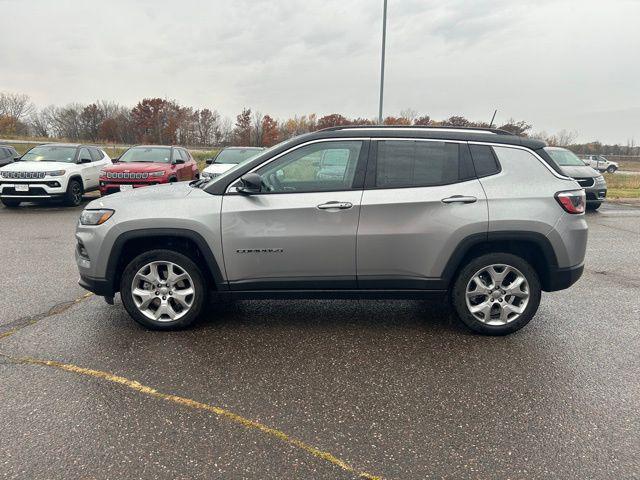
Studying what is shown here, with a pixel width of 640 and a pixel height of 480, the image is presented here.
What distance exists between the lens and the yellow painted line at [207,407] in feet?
7.63

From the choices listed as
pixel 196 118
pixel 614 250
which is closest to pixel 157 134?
pixel 196 118

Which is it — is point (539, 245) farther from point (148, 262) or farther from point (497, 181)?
point (148, 262)

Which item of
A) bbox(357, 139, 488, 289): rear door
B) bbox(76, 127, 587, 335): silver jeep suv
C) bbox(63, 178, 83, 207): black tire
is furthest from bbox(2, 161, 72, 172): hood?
bbox(357, 139, 488, 289): rear door

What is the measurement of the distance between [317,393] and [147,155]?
10.9 m

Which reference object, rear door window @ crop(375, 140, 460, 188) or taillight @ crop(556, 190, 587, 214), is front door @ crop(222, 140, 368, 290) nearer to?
rear door window @ crop(375, 140, 460, 188)

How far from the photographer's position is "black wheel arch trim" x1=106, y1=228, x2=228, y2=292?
3.71 metres

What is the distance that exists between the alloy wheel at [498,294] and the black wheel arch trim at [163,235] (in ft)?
7.25

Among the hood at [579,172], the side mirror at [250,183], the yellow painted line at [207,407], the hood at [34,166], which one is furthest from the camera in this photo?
the hood at [579,172]

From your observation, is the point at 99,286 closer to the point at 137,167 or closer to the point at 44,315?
the point at 44,315

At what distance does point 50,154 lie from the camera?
12102 mm

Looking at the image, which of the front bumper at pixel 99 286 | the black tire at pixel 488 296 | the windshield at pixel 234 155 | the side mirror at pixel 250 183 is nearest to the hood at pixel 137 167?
the windshield at pixel 234 155

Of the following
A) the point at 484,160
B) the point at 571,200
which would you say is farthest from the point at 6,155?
the point at 571,200

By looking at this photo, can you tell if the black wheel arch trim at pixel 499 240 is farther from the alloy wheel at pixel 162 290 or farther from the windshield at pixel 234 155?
the windshield at pixel 234 155

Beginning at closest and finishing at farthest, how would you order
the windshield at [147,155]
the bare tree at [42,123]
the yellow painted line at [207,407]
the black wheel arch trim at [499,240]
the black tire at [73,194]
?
the yellow painted line at [207,407], the black wheel arch trim at [499,240], the black tire at [73,194], the windshield at [147,155], the bare tree at [42,123]
